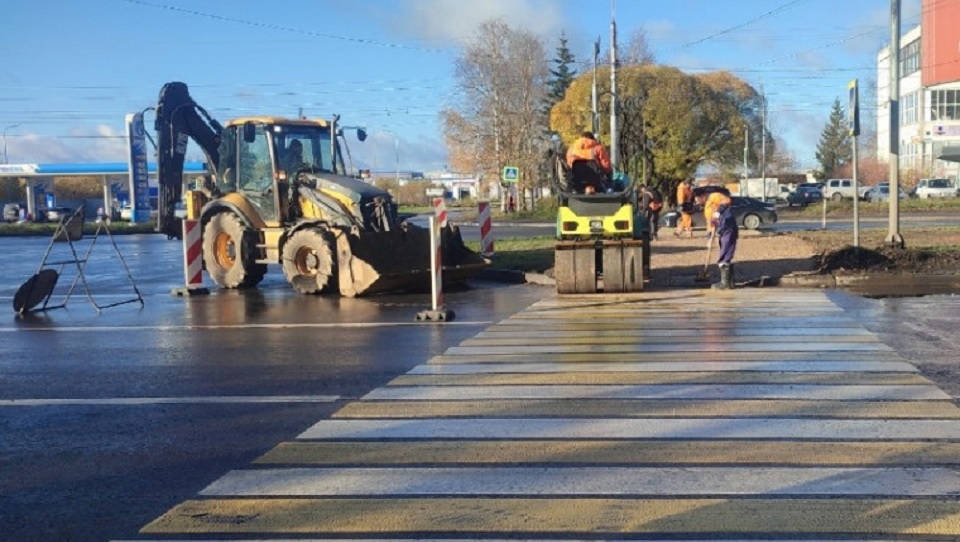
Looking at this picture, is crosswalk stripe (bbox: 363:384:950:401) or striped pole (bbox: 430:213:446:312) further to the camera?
striped pole (bbox: 430:213:446:312)

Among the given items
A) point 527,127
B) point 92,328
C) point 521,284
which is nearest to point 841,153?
point 527,127

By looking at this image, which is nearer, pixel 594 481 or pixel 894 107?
pixel 594 481

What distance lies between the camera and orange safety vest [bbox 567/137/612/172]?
52.1 ft

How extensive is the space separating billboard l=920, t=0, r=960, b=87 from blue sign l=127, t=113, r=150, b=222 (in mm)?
45298

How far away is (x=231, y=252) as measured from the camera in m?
18.3

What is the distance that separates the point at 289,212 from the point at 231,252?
5.52ft

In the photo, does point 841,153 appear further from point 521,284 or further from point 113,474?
point 113,474

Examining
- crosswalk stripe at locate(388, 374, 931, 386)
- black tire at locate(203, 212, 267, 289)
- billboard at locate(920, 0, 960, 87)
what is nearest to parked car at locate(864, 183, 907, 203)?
billboard at locate(920, 0, 960, 87)

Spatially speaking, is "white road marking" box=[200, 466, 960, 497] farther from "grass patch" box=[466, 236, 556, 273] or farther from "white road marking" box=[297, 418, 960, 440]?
"grass patch" box=[466, 236, 556, 273]

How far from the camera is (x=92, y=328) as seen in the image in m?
13.0

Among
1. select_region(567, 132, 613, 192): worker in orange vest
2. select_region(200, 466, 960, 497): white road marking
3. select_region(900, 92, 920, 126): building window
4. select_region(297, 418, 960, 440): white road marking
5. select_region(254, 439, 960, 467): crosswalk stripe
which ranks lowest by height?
select_region(200, 466, 960, 497): white road marking

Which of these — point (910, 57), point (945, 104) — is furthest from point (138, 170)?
point (910, 57)

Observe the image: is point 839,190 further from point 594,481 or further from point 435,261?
point 594,481

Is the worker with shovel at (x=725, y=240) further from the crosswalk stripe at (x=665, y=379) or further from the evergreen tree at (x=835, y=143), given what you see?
the evergreen tree at (x=835, y=143)
